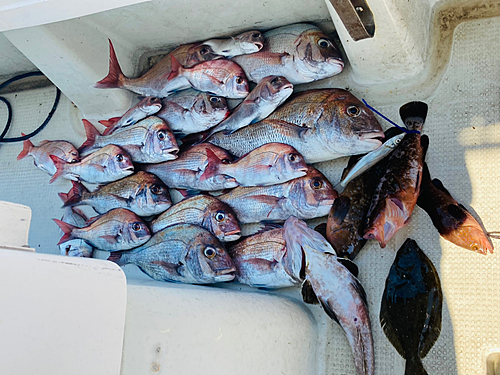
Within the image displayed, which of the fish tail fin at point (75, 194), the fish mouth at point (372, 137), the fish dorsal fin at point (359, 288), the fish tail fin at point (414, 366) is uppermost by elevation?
the fish tail fin at point (75, 194)

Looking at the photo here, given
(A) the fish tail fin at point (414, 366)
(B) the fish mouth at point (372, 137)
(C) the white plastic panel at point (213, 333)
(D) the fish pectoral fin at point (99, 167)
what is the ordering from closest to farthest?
(C) the white plastic panel at point (213, 333), (A) the fish tail fin at point (414, 366), (B) the fish mouth at point (372, 137), (D) the fish pectoral fin at point (99, 167)

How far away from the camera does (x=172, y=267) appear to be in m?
2.55

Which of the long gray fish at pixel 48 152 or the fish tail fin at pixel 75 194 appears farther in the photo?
the long gray fish at pixel 48 152

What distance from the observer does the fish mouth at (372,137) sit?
7.30 ft

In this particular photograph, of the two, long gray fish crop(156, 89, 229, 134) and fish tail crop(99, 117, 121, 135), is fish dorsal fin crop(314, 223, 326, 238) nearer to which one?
long gray fish crop(156, 89, 229, 134)

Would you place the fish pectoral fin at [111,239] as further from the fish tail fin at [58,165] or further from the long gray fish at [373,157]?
the long gray fish at [373,157]

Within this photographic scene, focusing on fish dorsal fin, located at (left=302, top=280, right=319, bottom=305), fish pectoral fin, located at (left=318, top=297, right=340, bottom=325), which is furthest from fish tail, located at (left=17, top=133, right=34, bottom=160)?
fish pectoral fin, located at (left=318, top=297, right=340, bottom=325)

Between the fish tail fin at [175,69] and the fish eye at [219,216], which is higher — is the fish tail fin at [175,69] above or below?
above

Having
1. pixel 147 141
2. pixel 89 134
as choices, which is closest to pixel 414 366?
pixel 147 141

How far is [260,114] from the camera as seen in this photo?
2527mm

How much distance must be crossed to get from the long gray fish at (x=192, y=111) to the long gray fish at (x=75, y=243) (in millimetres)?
974

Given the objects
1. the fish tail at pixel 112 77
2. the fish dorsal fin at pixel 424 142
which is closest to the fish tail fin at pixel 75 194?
the fish tail at pixel 112 77

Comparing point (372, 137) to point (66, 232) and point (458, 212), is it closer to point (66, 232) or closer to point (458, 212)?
point (458, 212)

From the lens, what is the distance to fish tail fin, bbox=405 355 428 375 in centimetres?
201
